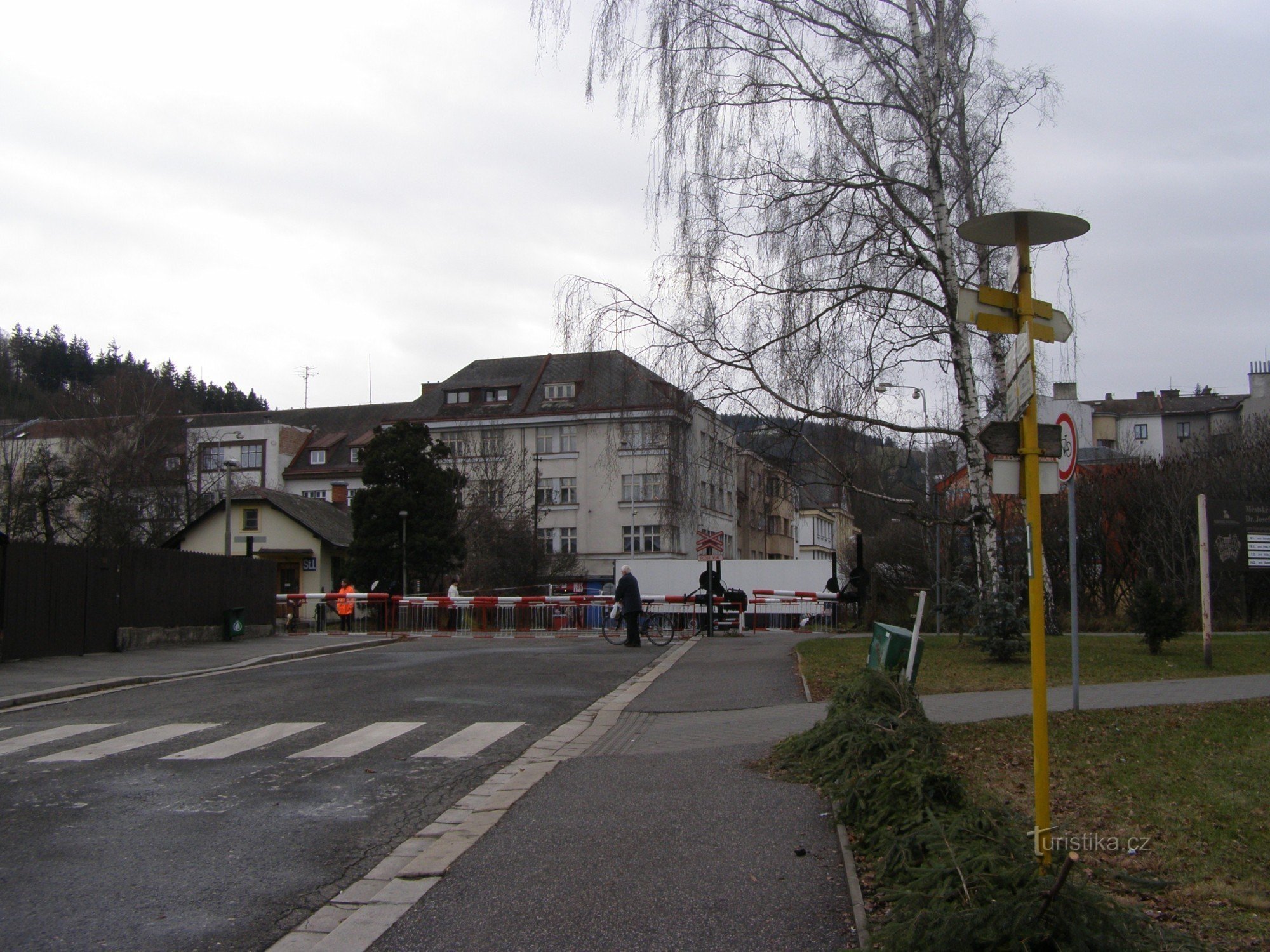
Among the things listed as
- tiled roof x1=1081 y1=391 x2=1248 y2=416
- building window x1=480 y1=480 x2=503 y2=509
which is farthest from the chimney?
building window x1=480 y1=480 x2=503 y2=509

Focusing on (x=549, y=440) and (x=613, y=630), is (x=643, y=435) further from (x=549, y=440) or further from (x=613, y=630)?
(x=549, y=440)

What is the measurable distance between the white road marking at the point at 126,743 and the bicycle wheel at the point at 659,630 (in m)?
13.5

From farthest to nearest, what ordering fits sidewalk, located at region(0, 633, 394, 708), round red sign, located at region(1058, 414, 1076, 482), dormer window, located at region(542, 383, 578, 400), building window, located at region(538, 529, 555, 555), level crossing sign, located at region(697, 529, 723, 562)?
dormer window, located at region(542, 383, 578, 400)
building window, located at region(538, 529, 555, 555)
level crossing sign, located at region(697, 529, 723, 562)
sidewalk, located at region(0, 633, 394, 708)
round red sign, located at region(1058, 414, 1076, 482)

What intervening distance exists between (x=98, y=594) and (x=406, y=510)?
2779cm

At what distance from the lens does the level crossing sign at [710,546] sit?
1027 inches

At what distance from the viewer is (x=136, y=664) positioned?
61.9 ft

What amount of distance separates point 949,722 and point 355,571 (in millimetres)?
42283

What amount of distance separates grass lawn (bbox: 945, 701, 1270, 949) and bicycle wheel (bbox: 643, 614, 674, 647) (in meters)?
14.4

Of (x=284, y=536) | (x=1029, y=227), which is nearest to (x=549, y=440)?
(x=284, y=536)

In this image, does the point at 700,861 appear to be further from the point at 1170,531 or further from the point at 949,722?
the point at 1170,531

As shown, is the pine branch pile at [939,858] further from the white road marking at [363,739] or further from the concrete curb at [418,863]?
the white road marking at [363,739]

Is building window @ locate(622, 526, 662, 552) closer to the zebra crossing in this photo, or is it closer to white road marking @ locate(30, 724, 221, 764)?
the zebra crossing

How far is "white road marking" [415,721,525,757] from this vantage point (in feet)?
31.4

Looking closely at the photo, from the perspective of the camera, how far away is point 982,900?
3930 millimetres
